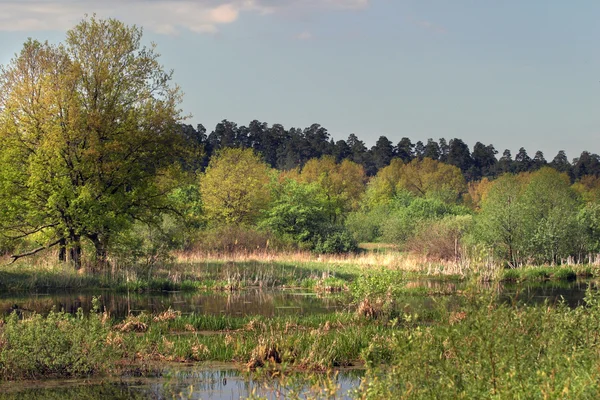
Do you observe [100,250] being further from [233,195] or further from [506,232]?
[506,232]

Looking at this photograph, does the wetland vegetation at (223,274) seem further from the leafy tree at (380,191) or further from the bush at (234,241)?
the leafy tree at (380,191)

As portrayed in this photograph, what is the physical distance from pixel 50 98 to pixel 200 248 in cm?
1799

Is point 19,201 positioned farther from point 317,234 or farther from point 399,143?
point 399,143

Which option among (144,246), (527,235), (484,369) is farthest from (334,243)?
(484,369)

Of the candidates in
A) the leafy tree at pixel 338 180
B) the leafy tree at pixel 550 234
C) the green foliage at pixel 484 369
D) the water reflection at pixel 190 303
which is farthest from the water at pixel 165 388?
the leafy tree at pixel 338 180

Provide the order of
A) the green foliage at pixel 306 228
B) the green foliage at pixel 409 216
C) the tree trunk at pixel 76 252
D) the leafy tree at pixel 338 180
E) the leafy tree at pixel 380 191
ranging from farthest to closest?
the leafy tree at pixel 380 191
the leafy tree at pixel 338 180
the green foliage at pixel 409 216
the green foliage at pixel 306 228
the tree trunk at pixel 76 252

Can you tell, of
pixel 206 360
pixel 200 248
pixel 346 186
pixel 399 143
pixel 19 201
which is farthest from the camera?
pixel 399 143

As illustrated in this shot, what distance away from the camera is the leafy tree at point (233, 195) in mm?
60000

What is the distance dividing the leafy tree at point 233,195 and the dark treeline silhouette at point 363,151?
77115 millimetres

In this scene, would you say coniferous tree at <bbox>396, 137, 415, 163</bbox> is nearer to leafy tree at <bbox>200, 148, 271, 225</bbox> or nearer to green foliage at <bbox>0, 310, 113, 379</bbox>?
leafy tree at <bbox>200, 148, 271, 225</bbox>

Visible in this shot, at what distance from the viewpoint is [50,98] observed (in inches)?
1371

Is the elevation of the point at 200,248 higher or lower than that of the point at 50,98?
lower

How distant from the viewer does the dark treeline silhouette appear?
14725 cm

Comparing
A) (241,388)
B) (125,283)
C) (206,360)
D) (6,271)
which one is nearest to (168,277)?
(125,283)
